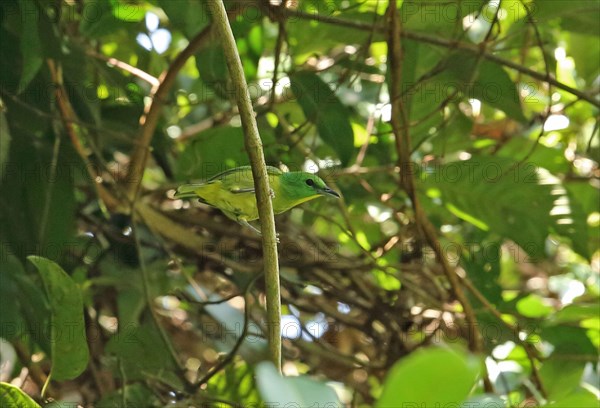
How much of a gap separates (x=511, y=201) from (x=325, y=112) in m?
0.66

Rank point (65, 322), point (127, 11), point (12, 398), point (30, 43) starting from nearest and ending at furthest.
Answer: point (12, 398), point (65, 322), point (30, 43), point (127, 11)

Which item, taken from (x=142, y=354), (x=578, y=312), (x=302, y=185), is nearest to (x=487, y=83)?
(x=578, y=312)

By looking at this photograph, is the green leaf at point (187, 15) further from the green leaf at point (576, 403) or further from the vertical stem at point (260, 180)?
the green leaf at point (576, 403)

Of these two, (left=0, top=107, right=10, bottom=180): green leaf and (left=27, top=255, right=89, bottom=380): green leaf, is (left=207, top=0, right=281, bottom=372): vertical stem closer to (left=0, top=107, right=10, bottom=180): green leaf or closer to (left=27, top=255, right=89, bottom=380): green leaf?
(left=27, top=255, right=89, bottom=380): green leaf

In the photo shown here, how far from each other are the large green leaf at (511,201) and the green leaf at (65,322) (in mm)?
1334

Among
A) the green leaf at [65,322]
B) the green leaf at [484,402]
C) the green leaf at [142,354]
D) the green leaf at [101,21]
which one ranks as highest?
the green leaf at [101,21]

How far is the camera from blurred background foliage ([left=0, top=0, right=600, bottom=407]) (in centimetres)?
224

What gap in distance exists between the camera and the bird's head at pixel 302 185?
5.88ft

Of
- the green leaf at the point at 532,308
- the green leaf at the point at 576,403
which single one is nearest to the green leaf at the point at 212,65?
the green leaf at the point at 532,308

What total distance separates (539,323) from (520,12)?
3.88ft

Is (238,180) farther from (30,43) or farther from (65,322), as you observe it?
(30,43)

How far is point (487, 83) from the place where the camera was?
249cm

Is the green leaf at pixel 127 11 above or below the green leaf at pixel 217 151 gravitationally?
above

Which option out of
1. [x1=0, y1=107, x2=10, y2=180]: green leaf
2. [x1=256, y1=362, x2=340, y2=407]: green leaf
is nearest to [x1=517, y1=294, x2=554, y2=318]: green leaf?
[x1=0, y1=107, x2=10, y2=180]: green leaf
